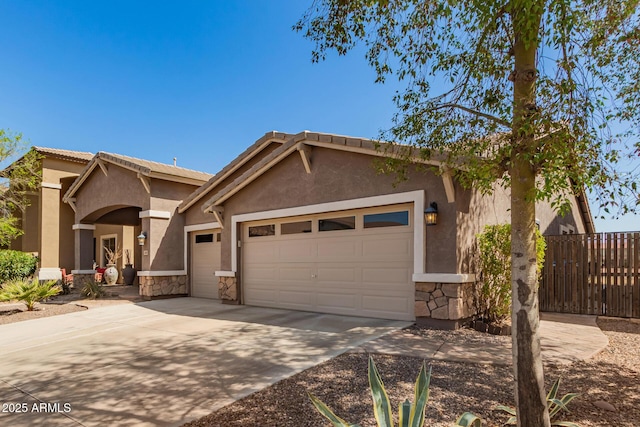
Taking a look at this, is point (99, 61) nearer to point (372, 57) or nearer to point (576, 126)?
point (372, 57)

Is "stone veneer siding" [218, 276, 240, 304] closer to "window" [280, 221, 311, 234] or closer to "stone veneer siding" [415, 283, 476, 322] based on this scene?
"window" [280, 221, 311, 234]

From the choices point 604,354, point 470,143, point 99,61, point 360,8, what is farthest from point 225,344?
point 99,61

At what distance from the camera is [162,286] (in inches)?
482

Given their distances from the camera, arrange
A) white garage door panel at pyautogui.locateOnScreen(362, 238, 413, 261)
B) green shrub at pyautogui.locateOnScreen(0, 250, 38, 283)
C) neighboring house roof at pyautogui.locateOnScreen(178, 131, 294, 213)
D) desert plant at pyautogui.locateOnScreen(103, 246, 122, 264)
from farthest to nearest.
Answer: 1. desert plant at pyautogui.locateOnScreen(103, 246, 122, 264)
2. green shrub at pyautogui.locateOnScreen(0, 250, 38, 283)
3. neighboring house roof at pyautogui.locateOnScreen(178, 131, 294, 213)
4. white garage door panel at pyautogui.locateOnScreen(362, 238, 413, 261)

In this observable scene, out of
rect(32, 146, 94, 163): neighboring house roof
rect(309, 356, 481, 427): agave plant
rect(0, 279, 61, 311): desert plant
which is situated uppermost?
rect(32, 146, 94, 163): neighboring house roof

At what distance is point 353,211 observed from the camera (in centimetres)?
817

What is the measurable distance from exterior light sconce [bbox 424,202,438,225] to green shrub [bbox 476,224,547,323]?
111 centimetres

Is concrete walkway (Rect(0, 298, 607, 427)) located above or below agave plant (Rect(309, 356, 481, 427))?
below

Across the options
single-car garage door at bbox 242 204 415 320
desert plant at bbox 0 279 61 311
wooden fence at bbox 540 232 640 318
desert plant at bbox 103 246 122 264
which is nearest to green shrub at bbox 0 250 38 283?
desert plant at bbox 103 246 122 264

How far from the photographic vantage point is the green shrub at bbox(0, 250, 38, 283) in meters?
14.9

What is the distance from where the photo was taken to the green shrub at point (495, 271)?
6.98m

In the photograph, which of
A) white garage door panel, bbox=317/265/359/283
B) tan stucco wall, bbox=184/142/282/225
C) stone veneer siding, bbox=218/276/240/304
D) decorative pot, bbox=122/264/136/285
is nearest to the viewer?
white garage door panel, bbox=317/265/359/283

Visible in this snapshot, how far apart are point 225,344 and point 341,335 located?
2005 mm

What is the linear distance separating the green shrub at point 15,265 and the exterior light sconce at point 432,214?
17053mm
